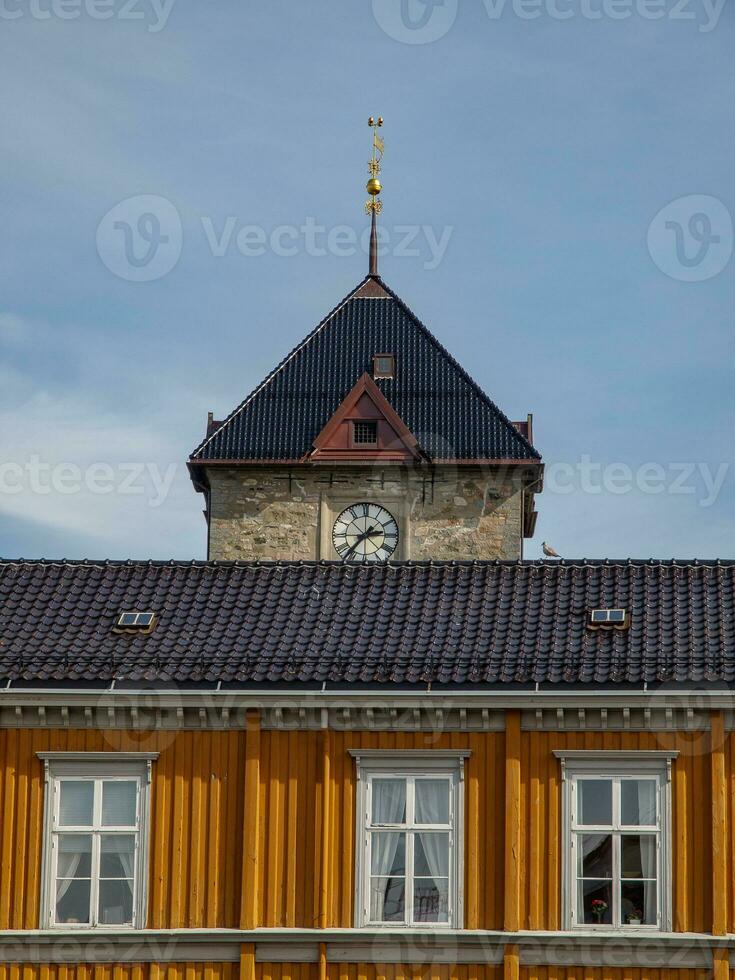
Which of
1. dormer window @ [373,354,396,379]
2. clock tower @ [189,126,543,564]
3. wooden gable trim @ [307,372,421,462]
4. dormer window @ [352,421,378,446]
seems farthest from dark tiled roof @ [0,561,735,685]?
dormer window @ [373,354,396,379]

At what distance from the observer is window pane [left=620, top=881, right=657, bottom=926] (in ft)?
72.4

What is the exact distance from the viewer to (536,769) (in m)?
22.6

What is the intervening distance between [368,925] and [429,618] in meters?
3.79

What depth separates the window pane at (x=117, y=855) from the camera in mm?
22703

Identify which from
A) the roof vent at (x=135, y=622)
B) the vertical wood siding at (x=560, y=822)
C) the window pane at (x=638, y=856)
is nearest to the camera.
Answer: the vertical wood siding at (x=560, y=822)

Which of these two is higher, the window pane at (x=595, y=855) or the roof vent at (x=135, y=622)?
the roof vent at (x=135, y=622)

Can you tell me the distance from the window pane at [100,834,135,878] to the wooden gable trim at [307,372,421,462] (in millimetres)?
18208

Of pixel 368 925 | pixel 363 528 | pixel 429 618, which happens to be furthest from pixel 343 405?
pixel 368 925

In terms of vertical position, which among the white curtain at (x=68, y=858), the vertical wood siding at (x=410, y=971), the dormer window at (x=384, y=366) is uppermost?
the dormer window at (x=384, y=366)

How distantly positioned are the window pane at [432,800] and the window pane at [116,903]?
3287 mm

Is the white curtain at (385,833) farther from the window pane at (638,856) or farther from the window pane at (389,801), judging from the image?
the window pane at (638,856)

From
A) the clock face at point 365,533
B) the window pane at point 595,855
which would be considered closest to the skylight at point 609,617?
the window pane at point 595,855

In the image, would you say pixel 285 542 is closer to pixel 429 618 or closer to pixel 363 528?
A: pixel 363 528

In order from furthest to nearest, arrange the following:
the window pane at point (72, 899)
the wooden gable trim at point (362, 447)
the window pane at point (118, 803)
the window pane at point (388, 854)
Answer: the wooden gable trim at point (362, 447) < the window pane at point (118, 803) < the window pane at point (72, 899) < the window pane at point (388, 854)
